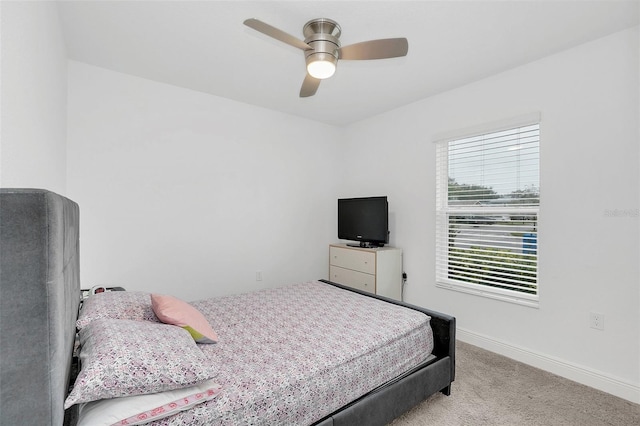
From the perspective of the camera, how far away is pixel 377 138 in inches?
159

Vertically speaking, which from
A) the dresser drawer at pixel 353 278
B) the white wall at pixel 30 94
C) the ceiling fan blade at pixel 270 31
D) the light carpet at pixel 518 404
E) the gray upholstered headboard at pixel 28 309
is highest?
the ceiling fan blade at pixel 270 31

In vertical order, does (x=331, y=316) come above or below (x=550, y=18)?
below

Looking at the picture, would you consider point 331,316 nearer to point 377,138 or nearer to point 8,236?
point 8,236

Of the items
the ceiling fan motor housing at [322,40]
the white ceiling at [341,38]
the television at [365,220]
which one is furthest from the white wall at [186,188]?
the ceiling fan motor housing at [322,40]

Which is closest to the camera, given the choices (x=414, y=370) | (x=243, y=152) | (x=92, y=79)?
(x=414, y=370)

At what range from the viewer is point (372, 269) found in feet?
11.4

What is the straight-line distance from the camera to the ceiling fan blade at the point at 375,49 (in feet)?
5.91

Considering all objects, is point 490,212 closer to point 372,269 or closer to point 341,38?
point 372,269

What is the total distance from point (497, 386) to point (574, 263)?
3.71 ft

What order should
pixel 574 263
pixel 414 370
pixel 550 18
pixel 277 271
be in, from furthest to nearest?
1. pixel 277 271
2. pixel 574 263
3. pixel 550 18
4. pixel 414 370

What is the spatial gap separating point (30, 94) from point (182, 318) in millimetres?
1286

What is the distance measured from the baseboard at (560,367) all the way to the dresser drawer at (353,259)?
1.14 meters

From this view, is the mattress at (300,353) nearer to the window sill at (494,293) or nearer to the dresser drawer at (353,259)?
the dresser drawer at (353,259)

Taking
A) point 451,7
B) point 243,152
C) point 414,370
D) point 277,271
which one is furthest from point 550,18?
point 277,271
